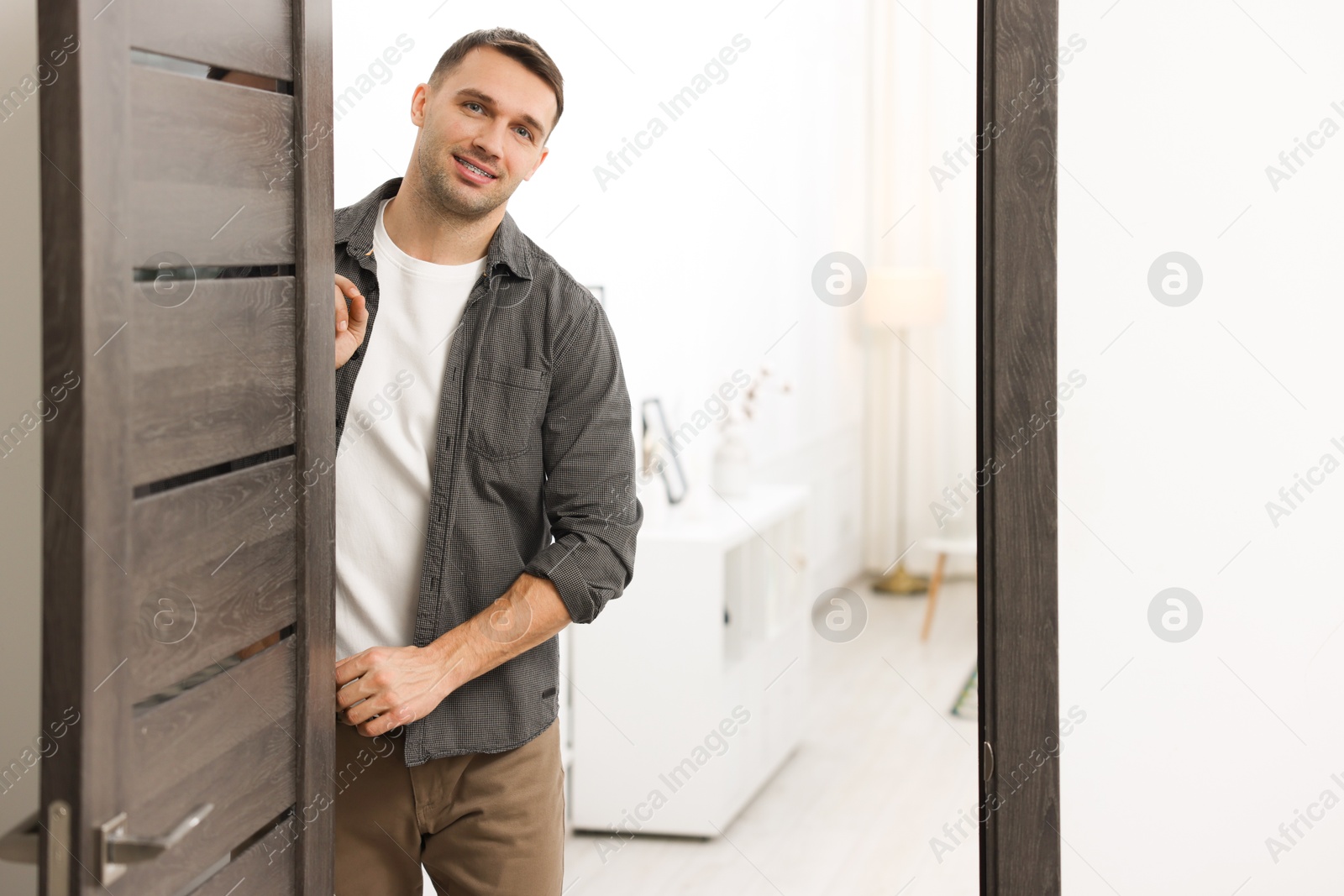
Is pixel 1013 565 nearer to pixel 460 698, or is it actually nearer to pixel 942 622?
pixel 460 698

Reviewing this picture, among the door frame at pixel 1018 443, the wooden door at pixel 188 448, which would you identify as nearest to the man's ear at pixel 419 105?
the wooden door at pixel 188 448

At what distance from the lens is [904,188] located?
17.3ft

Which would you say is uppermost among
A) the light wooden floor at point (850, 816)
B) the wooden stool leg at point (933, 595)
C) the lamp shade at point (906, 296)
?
the lamp shade at point (906, 296)

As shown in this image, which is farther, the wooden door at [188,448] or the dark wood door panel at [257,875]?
the dark wood door panel at [257,875]

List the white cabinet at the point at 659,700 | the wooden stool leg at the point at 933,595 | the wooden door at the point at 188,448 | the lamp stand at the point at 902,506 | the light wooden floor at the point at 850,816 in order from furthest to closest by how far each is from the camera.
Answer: the lamp stand at the point at 902,506, the wooden stool leg at the point at 933,595, the white cabinet at the point at 659,700, the light wooden floor at the point at 850,816, the wooden door at the point at 188,448

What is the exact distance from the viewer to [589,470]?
4.43ft

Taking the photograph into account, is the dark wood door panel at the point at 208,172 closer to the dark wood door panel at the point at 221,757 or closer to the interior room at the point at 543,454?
the interior room at the point at 543,454

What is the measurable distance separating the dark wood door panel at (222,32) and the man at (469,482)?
12.9 inches

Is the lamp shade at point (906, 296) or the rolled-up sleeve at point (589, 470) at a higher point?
the lamp shade at point (906, 296)

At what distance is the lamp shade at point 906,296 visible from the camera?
495cm

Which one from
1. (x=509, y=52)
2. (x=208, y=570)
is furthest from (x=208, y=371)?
(x=509, y=52)

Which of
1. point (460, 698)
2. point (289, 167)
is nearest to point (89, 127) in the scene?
point (289, 167)

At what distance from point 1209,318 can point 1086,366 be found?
14 centimetres

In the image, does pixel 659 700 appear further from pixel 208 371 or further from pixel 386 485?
pixel 208 371
